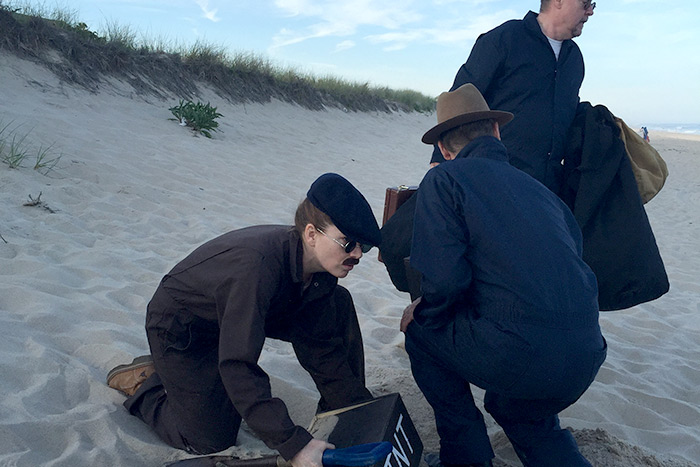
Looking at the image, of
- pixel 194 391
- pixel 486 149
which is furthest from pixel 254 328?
pixel 486 149

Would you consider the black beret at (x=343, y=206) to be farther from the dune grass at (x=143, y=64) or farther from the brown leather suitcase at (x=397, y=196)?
the dune grass at (x=143, y=64)

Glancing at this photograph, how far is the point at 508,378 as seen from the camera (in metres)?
2.10

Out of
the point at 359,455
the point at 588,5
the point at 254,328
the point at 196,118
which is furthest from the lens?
the point at 196,118

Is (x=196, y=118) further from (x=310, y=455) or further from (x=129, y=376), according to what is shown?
(x=310, y=455)

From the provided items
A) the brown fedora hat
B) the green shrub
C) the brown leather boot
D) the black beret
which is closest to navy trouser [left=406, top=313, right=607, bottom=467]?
the black beret

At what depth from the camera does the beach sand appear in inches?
99.3

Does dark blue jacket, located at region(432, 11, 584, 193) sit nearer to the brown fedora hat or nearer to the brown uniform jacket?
the brown fedora hat

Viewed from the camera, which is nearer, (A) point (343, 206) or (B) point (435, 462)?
(A) point (343, 206)

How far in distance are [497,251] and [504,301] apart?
0.17 metres

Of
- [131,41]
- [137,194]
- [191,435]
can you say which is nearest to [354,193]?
[191,435]

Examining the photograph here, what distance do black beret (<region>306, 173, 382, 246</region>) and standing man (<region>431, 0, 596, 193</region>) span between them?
4.11ft

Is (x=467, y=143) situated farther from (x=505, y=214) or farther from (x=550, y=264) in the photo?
(x=550, y=264)

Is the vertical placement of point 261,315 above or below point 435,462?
above

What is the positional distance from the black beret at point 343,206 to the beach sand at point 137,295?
3.44 ft
